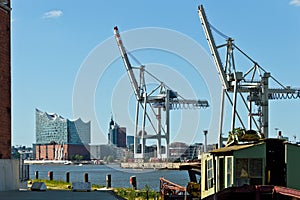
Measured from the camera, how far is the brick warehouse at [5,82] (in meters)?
33.0

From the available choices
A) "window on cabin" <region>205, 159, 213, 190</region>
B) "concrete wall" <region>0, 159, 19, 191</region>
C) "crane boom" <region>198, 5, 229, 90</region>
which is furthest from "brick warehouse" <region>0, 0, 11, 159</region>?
"crane boom" <region>198, 5, 229, 90</region>

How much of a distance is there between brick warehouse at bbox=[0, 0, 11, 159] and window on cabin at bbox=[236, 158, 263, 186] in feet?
38.7

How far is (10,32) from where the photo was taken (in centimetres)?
3425

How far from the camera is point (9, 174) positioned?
1270 inches

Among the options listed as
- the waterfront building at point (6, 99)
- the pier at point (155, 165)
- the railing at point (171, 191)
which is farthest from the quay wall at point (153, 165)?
the waterfront building at point (6, 99)

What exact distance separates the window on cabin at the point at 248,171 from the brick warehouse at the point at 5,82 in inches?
465

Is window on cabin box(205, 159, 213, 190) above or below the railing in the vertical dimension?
above

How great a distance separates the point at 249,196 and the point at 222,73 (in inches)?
2403

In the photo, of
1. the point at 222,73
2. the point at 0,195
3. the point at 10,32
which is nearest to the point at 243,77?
the point at 222,73

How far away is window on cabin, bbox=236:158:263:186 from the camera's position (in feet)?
98.7

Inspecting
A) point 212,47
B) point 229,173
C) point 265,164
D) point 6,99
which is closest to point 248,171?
point 265,164

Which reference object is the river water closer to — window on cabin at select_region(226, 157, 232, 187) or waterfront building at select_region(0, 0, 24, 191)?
waterfront building at select_region(0, 0, 24, 191)

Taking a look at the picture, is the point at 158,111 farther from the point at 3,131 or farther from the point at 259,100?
the point at 3,131

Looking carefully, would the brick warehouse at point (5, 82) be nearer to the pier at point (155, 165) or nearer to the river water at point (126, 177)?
the river water at point (126, 177)
